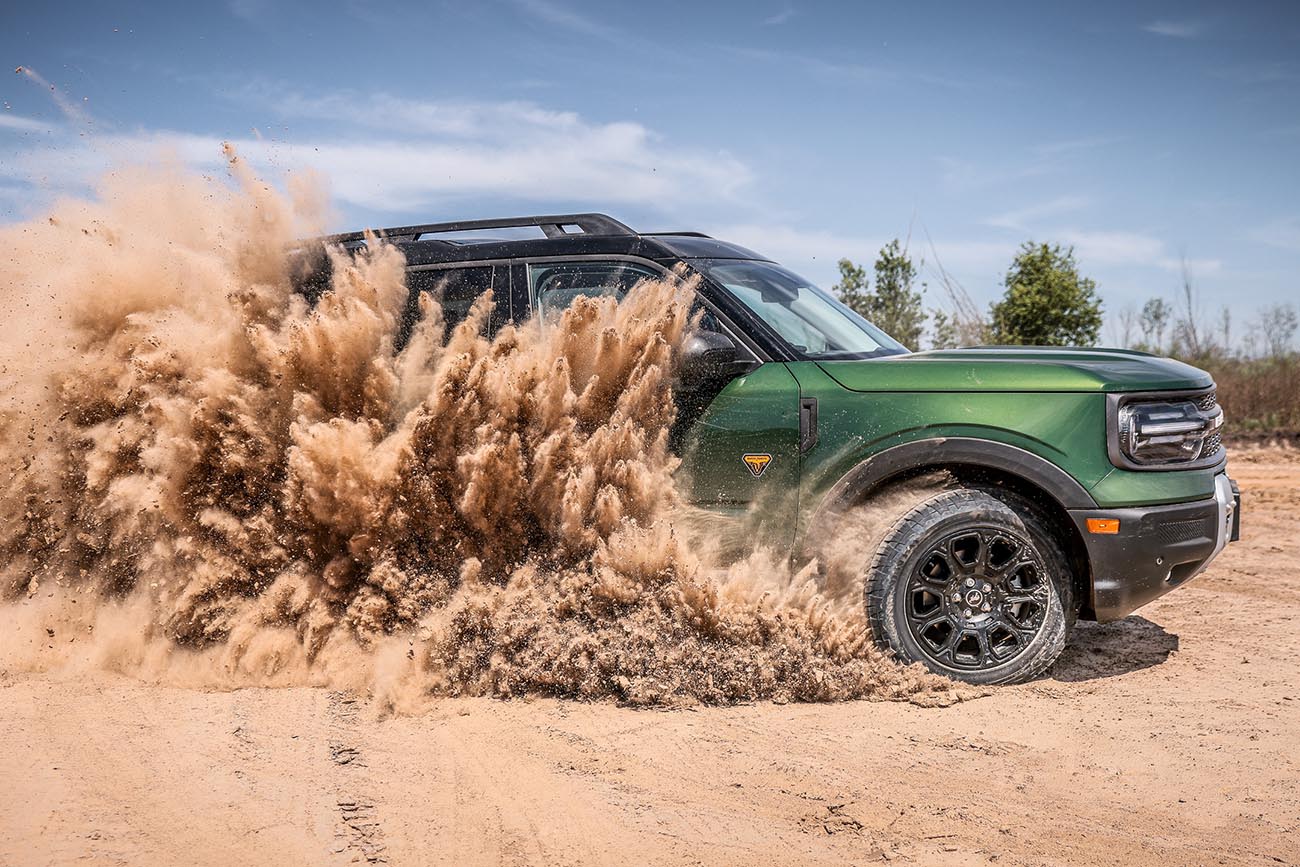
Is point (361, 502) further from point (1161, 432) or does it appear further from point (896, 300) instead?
point (896, 300)

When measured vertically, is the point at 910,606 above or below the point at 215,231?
below

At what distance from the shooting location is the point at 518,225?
15.3 feet

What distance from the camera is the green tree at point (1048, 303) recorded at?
15.2 m

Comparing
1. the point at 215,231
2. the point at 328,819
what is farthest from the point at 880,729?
the point at 215,231

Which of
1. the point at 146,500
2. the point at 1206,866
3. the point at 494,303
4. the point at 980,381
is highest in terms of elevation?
the point at 494,303

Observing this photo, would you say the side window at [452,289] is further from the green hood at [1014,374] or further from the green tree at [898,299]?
the green tree at [898,299]

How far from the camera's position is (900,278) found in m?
17.7

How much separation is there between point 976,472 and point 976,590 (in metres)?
0.52

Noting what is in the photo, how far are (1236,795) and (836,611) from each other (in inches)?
60.7

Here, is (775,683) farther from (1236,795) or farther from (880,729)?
(1236,795)

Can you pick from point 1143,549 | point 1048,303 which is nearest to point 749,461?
point 1143,549

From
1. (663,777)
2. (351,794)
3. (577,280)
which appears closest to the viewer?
(351,794)

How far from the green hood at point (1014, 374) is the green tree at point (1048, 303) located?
11.9 meters

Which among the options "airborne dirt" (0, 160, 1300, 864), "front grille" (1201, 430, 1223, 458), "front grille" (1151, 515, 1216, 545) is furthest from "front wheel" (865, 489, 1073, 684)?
"front grille" (1201, 430, 1223, 458)
